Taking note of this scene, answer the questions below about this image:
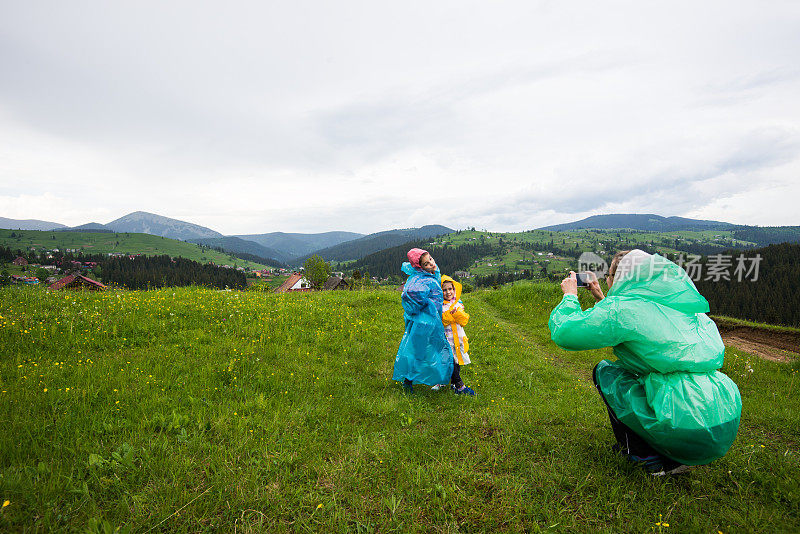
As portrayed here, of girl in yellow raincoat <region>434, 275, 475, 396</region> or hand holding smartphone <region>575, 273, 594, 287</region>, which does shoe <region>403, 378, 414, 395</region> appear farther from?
hand holding smartphone <region>575, 273, 594, 287</region>

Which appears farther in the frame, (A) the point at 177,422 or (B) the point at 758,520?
(A) the point at 177,422

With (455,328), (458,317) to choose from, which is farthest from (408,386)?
(458,317)

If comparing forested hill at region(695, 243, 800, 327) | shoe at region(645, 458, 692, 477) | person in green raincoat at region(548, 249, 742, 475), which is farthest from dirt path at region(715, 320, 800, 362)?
forested hill at region(695, 243, 800, 327)

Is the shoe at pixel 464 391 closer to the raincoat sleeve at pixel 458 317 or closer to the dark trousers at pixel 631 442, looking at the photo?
the raincoat sleeve at pixel 458 317

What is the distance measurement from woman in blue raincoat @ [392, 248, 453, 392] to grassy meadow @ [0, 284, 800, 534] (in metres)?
0.45

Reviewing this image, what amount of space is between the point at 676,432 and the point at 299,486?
3780 mm

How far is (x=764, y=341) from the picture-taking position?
42.9ft

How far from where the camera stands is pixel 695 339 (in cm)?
307

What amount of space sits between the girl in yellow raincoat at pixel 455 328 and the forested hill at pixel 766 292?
96135mm

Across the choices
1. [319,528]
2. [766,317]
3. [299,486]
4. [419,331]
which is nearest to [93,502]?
[299,486]

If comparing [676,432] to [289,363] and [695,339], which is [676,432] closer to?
[695,339]

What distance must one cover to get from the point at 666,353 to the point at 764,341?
1606 centimetres

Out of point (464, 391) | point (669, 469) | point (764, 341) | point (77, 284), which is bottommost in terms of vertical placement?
point (764, 341)

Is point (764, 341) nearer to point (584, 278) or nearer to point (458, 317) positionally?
point (458, 317)
